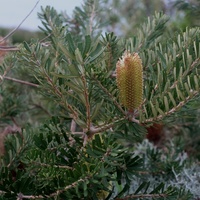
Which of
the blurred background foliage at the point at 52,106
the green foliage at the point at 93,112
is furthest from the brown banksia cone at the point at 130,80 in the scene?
the blurred background foliage at the point at 52,106

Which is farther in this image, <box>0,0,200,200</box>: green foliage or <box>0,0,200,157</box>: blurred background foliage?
<box>0,0,200,157</box>: blurred background foliage

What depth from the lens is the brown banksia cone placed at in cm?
57

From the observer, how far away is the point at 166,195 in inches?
26.8

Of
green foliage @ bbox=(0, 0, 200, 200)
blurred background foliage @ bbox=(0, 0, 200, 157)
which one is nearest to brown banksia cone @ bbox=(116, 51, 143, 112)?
green foliage @ bbox=(0, 0, 200, 200)

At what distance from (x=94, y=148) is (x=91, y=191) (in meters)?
0.07

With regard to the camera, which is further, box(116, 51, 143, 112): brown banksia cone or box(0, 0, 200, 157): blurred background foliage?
box(0, 0, 200, 157): blurred background foliage

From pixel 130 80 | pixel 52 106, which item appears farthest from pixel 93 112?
pixel 52 106

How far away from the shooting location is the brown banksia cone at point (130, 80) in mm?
565

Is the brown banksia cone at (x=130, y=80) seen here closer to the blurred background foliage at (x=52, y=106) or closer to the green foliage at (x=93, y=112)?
the green foliage at (x=93, y=112)

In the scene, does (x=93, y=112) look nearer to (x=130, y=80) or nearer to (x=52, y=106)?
(x=130, y=80)

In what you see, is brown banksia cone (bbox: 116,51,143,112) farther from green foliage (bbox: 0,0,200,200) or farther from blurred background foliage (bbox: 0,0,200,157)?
blurred background foliage (bbox: 0,0,200,157)

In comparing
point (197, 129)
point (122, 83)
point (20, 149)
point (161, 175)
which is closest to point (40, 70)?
point (122, 83)

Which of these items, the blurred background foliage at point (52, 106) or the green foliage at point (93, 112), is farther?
the blurred background foliage at point (52, 106)

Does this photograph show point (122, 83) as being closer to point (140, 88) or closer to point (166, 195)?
point (140, 88)
